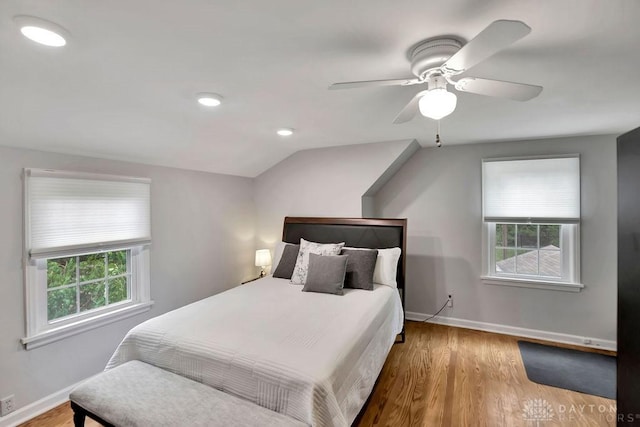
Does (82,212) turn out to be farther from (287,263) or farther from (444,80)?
(444,80)

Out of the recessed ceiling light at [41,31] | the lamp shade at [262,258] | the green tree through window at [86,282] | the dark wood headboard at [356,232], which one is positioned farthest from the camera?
the lamp shade at [262,258]

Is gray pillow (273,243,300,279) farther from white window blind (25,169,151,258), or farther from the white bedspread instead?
white window blind (25,169,151,258)

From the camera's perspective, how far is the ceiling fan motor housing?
1.31 meters

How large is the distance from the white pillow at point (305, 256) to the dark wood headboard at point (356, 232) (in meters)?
0.35

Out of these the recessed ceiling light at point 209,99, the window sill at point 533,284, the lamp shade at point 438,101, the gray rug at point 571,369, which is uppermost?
the recessed ceiling light at point 209,99

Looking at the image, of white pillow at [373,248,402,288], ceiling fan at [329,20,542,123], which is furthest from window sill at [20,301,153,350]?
ceiling fan at [329,20,542,123]

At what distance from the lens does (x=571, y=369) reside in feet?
8.52

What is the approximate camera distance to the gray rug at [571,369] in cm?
235

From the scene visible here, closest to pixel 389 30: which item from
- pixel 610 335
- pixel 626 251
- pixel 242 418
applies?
pixel 626 251

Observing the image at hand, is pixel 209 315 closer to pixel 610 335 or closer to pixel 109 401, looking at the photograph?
pixel 109 401

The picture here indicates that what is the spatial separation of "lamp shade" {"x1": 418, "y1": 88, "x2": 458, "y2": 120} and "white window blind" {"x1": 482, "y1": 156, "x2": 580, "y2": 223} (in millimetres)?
2333

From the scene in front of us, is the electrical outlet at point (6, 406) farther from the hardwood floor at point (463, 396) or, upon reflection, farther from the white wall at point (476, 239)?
the white wall at point (476, 239)

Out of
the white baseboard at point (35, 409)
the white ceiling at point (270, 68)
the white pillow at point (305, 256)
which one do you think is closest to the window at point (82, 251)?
the white ceiling at point (270, 68)

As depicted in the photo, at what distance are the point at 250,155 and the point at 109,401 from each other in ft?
8.56
